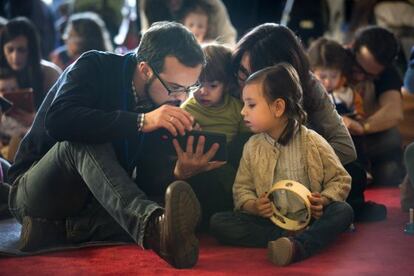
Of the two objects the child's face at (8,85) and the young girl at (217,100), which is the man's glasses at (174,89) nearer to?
the young girl at (217,100)

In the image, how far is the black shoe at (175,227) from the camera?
6.64 feet

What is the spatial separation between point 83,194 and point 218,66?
63 cm

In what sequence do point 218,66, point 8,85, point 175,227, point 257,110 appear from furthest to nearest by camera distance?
1. point 8,85
2. point 218,66
3. point 257,110
4. point 175,227

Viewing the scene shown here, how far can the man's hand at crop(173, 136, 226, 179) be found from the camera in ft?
7.82

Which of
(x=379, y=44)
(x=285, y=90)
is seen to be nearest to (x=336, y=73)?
(x=379, y=44)

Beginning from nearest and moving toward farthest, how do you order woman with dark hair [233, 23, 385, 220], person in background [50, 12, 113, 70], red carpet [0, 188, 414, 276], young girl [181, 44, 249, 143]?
red carpet [0, 188, 414, 276]
woman with dark hair [233, 23, 385, 220]
young girl [181, 44, 249, 143]
person in background [50, 12, 113, 70]

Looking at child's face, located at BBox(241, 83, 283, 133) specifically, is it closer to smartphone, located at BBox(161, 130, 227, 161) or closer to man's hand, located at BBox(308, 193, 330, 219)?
smartphone, located at BBox(161, 130, 227, 161)

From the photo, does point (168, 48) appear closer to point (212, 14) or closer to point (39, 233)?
point (39, 233)

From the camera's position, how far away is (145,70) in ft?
7.71

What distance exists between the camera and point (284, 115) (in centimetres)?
247

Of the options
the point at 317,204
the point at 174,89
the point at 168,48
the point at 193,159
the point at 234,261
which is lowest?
the point at 234,261

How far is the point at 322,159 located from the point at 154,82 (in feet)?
1.75

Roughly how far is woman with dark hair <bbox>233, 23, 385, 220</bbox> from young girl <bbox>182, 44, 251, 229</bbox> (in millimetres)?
57

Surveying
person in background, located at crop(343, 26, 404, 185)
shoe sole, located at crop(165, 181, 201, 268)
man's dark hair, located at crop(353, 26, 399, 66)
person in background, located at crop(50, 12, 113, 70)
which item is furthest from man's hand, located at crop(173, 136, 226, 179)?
person in background, located at crop(50, 12, 113, 70)
